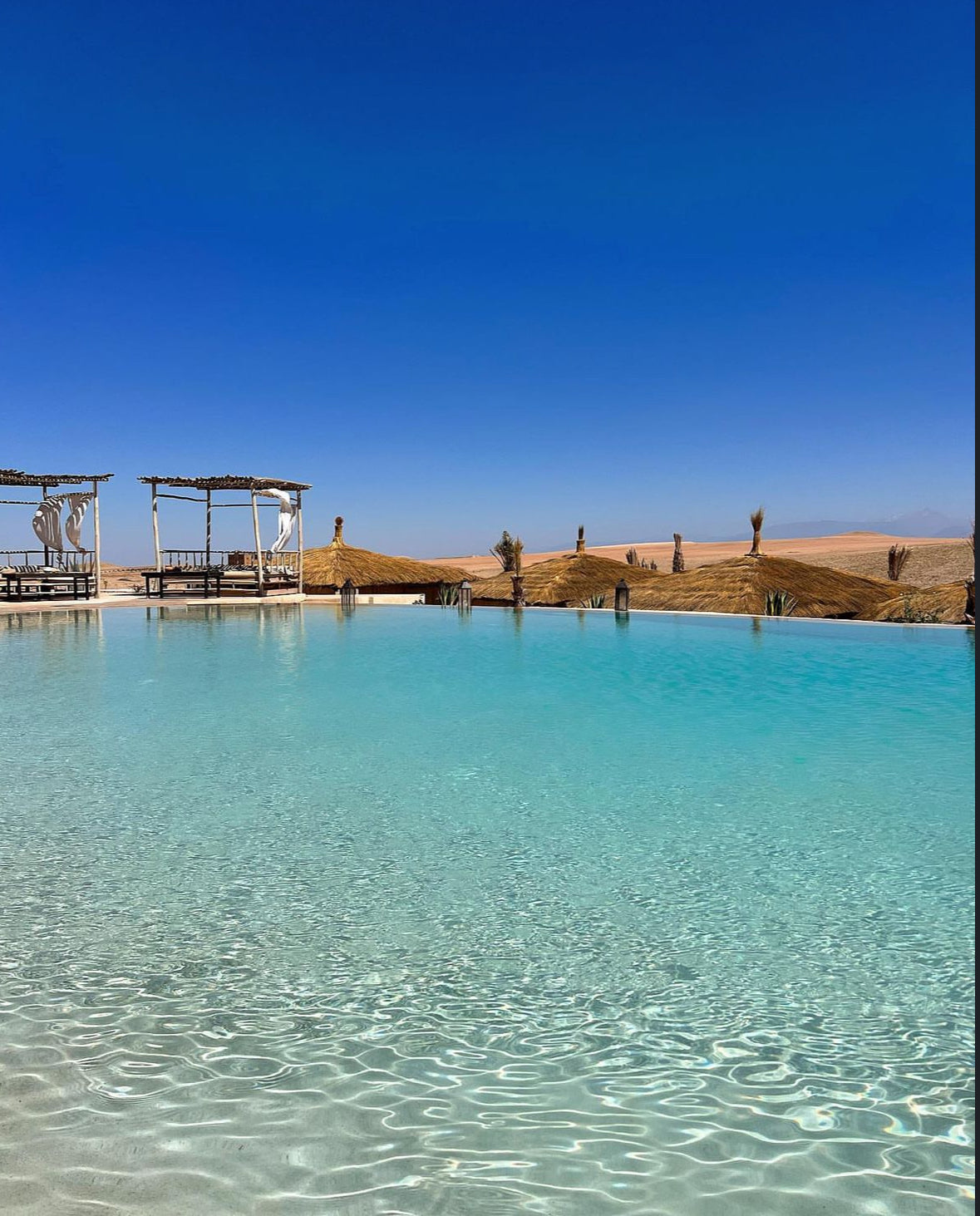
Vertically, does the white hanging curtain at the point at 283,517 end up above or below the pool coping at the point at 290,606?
above

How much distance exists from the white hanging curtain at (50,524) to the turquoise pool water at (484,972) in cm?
1414

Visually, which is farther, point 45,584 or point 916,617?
point 45,584

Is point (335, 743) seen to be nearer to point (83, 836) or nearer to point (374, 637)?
point (83, 836)

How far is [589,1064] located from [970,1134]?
96cm

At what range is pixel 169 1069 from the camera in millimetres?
2229

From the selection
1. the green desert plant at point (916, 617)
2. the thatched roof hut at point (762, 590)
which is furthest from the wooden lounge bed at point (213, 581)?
the green desert plant at point (916, 617)

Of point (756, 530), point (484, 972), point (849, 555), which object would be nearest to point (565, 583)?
point (756, 530)

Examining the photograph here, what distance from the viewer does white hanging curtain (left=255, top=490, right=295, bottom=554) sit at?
20.3 m

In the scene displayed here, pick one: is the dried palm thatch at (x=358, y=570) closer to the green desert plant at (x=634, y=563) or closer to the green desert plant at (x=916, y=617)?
the green desert plant at (x=634, y=563)

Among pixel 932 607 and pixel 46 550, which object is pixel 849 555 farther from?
pixel 46 550

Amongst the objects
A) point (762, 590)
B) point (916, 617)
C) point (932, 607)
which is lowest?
point (916, 617)

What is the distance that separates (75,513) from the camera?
748 inches

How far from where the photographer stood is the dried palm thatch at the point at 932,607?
15680 mm

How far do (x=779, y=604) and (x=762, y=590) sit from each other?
889mm
